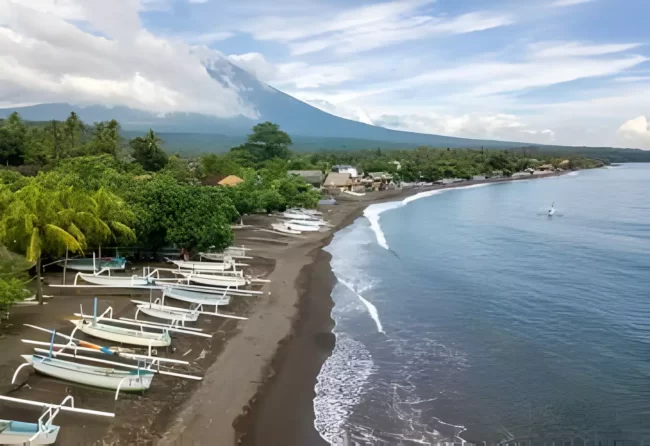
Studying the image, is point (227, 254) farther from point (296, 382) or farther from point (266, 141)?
point (266, 141)

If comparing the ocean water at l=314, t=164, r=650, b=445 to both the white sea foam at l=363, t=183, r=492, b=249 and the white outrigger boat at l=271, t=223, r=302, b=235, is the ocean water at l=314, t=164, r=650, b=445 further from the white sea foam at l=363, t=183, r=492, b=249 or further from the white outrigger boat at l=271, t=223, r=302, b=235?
the white outrigger boat at l=271, t=223, r=302, b=235

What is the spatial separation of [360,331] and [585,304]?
Answer: 10.6 metres

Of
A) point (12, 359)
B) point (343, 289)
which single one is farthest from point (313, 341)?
point (12, 359)

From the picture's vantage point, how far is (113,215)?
2139 cm

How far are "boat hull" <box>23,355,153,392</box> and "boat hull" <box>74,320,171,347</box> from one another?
2140mm

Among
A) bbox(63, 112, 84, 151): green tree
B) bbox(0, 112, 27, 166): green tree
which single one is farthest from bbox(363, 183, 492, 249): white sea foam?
bbox(0, 112, 27, 166): green tree

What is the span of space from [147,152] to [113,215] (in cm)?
3620

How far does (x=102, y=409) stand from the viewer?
1142 cm

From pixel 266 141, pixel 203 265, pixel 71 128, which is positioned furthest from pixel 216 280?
pixel 266 141

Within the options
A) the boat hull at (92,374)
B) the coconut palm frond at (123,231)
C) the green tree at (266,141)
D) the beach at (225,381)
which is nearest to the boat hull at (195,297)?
the beach at (225,381)

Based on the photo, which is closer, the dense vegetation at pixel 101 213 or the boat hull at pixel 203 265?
the dense vegetation at pixel 101 213

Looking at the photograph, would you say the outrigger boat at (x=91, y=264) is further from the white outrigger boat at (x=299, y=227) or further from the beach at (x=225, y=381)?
the white outrigger boat at (x=299, y=227)

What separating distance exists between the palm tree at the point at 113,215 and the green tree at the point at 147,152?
34.8 metres

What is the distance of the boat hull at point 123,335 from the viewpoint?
1449cm
